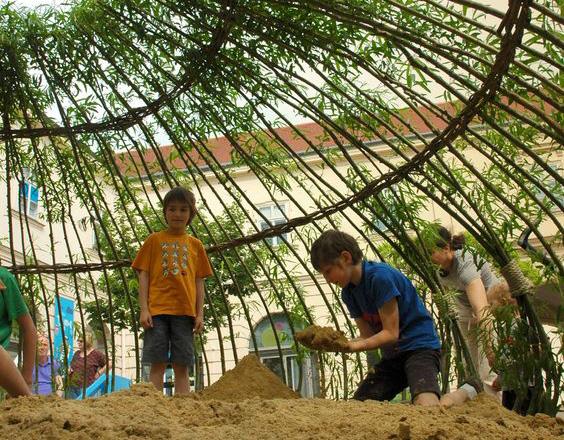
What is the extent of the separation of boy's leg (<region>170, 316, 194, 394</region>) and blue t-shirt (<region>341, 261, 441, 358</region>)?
107 centimetres

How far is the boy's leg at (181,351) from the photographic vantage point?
3.65 meters

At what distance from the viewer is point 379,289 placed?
114 inches

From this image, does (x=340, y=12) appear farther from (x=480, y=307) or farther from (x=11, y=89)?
(x=11, y=89)

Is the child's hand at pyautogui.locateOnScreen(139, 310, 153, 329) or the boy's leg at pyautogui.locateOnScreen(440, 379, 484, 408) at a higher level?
the child's hand at pyautogui.locateOnScreen(139, 310, 153, 329)

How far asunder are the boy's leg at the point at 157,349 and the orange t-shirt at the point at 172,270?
0.24 ft

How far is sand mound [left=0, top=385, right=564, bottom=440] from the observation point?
1791mm

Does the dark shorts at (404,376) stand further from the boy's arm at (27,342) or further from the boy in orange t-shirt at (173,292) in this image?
the boy's arm at (27,342)

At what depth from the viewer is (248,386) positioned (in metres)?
3.18

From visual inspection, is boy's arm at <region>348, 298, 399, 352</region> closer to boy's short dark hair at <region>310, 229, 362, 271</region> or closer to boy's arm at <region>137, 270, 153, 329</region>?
boy's short dark hair at <region>310, 229, 362, 271</region>

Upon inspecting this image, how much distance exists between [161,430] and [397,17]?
1.96 metres

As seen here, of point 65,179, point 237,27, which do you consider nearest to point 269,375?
point 237,27

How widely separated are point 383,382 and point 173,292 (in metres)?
1.24

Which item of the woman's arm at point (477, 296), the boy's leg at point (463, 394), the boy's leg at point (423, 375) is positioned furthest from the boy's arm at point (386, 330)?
the woman's arm at point (477, 296)

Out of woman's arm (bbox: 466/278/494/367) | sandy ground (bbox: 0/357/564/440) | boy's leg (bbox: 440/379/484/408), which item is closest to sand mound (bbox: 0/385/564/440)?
sandy ground (bbox: 0/357/564/440)
